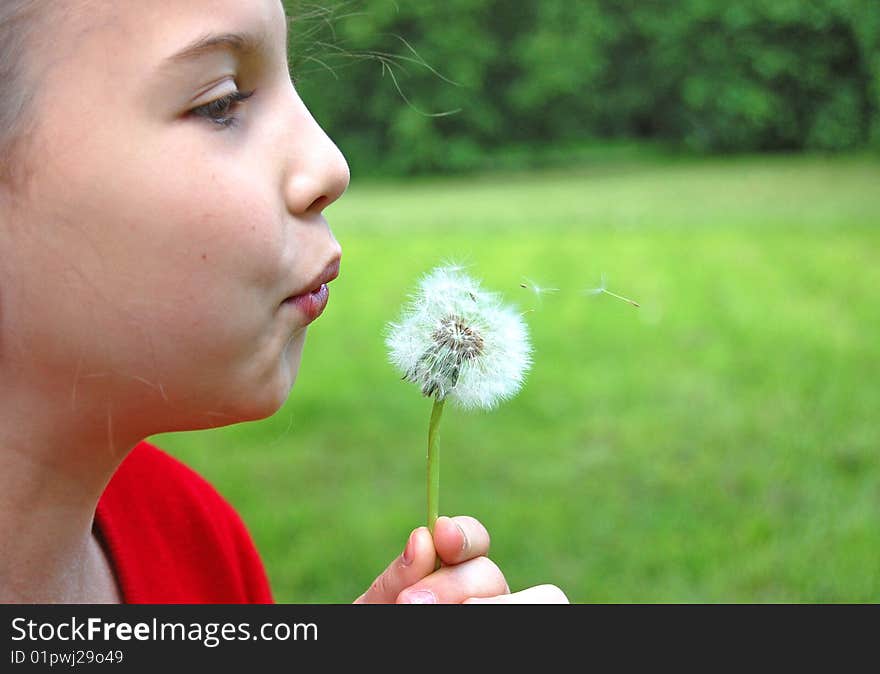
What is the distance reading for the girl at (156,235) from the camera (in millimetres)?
1006

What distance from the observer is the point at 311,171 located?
1.07 meters

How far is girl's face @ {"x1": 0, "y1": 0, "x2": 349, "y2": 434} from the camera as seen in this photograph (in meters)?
1.01

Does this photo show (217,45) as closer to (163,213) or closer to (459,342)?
(163,213)

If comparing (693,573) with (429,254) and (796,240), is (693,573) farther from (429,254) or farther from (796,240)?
(796,240)

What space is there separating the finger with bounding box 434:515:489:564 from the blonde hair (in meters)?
0.56

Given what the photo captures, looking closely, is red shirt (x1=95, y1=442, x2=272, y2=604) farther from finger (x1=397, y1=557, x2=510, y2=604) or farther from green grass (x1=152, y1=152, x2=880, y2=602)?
finger (x1=397, y1=557, x2=510, y2=604)

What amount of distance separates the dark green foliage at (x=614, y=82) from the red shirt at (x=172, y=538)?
18.8 m

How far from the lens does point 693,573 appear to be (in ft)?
10.5

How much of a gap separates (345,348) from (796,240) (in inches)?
204

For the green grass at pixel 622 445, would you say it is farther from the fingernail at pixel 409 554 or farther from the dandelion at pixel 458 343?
the fingernail at pixel 409 554

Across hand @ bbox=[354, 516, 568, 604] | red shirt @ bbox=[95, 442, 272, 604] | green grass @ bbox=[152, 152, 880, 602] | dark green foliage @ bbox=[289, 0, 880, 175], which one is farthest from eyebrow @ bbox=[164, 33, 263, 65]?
dark green foliage @ bbox=[289, 0, 880, 175]

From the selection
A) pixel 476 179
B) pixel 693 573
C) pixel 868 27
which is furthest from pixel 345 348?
pixel 868 27

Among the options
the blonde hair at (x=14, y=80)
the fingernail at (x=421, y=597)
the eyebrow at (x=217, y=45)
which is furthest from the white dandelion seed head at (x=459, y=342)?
the blonde hair at (x=14, y=80)

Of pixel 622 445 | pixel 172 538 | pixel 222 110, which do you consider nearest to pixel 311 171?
pixel 222 110
